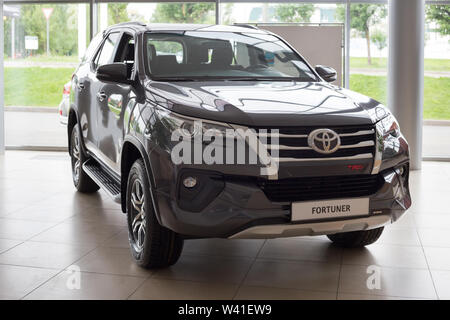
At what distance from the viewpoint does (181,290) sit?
11.5 feet

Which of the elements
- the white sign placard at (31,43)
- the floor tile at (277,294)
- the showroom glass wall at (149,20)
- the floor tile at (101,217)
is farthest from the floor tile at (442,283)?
the white sign placard at (31,43)

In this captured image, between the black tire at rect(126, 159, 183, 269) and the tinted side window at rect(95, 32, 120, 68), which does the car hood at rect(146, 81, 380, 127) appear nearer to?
the black tire at rect(126, 159, 183, 269)

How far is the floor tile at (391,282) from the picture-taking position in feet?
11.5

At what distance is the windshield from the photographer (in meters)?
4.24

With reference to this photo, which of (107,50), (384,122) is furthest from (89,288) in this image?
(107,50)

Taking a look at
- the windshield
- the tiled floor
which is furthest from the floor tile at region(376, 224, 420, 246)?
the windshield

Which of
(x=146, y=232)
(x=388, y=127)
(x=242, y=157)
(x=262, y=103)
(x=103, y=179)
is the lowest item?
(x=146, y=232)

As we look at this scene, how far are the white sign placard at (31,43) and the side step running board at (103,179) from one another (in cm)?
510

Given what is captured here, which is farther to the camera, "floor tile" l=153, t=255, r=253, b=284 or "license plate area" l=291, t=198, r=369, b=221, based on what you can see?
"floor tile" l=153, t=255, r=253, b=284

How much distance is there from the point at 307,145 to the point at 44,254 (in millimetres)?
1901

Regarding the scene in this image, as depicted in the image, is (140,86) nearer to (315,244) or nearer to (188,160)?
(188,160)

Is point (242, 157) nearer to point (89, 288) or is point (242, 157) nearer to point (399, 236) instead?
point (89, 288)

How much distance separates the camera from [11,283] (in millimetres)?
→ 3576

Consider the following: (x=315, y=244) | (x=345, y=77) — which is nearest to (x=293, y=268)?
(x=315, y=244)
